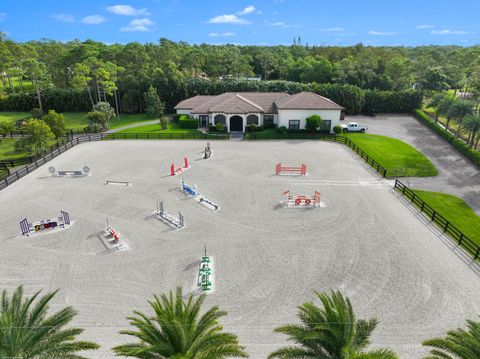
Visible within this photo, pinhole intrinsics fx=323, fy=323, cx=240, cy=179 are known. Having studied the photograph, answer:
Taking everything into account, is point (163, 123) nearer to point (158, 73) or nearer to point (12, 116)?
point (158, 73)

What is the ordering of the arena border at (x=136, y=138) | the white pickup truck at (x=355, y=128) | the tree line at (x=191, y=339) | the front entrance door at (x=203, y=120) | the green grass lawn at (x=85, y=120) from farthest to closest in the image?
the green grass lawn at (x=85, y=120) < the front entrance door at (x=203, y=120) < the white pickup truck at (x=355, y=128) < the arena border at (x=136, y=138) < the tree line at (x=191, y=339)

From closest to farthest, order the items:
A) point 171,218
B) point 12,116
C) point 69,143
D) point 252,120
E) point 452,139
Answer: point 171,218
point 69,143
point 452,139
point 252,120
point 12,116

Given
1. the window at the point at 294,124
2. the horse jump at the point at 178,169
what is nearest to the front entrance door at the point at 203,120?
the window at the point at 294,124

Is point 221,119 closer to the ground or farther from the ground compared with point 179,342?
farther from the ground

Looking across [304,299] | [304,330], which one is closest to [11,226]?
[304,299]

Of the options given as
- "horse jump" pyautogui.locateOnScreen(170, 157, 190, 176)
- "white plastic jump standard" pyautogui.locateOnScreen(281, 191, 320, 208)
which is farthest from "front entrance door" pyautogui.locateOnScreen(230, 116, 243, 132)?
"white plastic jump standard" pyautogui.locateOnScreen(281, 191, 320, 208)

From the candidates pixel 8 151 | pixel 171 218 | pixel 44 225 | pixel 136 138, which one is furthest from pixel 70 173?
pixel 8 151

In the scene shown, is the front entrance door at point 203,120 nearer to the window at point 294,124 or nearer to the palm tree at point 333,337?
the window at point 294,124

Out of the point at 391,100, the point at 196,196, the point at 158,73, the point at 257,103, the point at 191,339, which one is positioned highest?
the point at 158,73
